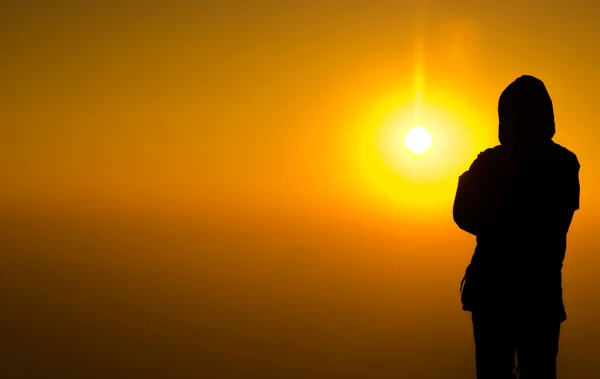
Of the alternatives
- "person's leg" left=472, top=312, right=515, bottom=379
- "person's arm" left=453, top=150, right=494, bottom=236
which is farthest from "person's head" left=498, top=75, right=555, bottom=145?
"person's leg" left=472, top=312, right=515, bottom=379

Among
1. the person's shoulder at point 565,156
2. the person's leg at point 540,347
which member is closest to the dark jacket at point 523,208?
the person's shoulder at point 565,156

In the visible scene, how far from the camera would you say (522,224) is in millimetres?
4215

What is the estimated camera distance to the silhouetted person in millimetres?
4184

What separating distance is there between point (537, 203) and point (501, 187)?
A: 0.82ft

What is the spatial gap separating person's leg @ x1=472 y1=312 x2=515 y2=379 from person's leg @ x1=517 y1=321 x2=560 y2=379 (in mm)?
95

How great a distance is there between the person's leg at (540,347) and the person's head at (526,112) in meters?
1.25

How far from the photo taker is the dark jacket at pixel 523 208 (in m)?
4.18

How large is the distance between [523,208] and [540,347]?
3.11 ft

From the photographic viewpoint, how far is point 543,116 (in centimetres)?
414

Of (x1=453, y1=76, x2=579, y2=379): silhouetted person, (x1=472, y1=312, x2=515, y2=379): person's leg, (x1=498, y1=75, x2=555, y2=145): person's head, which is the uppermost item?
(x1=498, y1=75, x2=555, y2=145): person's head

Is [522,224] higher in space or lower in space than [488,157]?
lower

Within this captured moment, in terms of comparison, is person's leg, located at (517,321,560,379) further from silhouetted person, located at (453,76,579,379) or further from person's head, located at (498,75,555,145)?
person's head, located at (498,75,555,145)

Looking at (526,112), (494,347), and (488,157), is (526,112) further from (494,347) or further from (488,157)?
(494,347)

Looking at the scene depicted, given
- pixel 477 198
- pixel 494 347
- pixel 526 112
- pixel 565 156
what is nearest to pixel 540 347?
pixel 494 347
